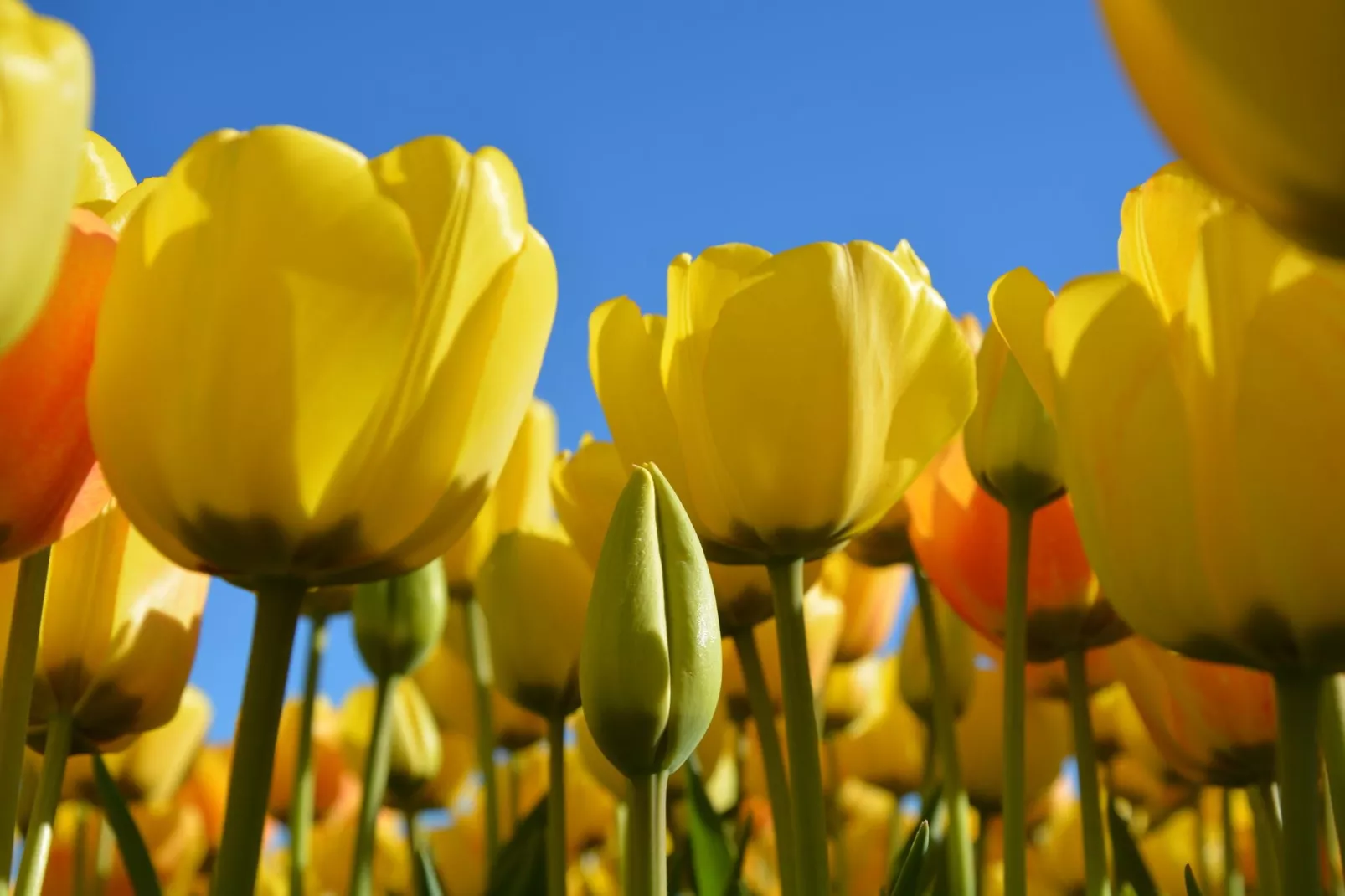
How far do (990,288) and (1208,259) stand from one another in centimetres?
14

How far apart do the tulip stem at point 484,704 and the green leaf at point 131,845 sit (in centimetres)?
26

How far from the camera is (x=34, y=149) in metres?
0.30

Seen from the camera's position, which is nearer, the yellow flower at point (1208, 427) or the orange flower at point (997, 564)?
the yellow flower at point (1208, 427)

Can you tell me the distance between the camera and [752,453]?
2.23 ft

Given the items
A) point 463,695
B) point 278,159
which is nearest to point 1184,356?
point 278,159

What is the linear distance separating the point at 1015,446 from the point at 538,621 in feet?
1.09

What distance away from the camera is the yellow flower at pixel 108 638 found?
671mm

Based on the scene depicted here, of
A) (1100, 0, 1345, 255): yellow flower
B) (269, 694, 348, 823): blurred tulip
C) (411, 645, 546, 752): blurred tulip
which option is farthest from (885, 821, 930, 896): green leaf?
(269, 694, 348, 823): blurred tulip

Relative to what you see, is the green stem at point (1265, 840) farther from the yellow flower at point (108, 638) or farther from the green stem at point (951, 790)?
the yellow flower at point (108, 638)

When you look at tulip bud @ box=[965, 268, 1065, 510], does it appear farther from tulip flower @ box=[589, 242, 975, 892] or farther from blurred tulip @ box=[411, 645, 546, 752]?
blurred tulip @ box=[411, 645, 546, 752]

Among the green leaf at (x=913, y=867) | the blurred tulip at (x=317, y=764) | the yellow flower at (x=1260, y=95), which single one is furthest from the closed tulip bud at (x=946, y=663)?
the yellow flower at (x=1260, y=95)

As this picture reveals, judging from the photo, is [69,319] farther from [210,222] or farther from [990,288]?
[990,288]

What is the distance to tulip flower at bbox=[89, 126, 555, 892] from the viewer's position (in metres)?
0.48

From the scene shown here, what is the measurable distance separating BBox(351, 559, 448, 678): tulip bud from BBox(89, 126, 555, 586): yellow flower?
0.44m
